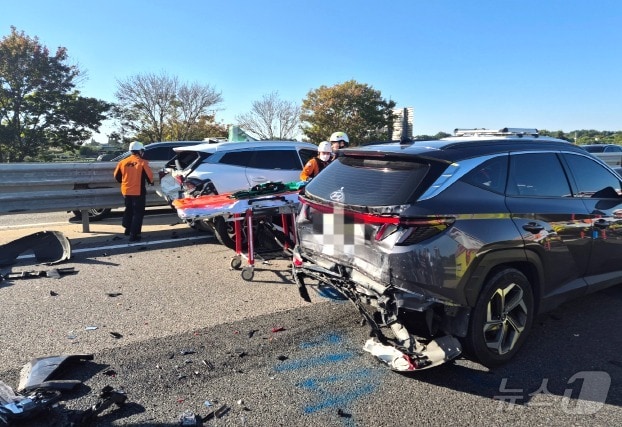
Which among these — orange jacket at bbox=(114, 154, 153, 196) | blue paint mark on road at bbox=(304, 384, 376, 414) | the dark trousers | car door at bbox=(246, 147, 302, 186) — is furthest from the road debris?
blue paint mark on road at bbox=(304, 384, 376, 414)

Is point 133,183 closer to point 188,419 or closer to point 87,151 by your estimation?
point 188,419

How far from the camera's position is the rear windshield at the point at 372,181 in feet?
11.2

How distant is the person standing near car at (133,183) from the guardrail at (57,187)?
56 centimetres

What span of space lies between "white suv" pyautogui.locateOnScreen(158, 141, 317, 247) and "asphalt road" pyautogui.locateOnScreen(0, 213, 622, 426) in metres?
2.56

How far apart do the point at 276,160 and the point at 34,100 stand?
24696 mm

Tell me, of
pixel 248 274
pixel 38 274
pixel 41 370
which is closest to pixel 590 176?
pixel 248 274

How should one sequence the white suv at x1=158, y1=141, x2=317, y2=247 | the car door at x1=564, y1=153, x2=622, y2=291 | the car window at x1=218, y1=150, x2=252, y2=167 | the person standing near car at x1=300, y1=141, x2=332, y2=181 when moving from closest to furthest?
1. the car door at x1=564, y1=153, x2=622, y2=291
2. the person standing near car at x1=300, y1=141, x2=332, y2=181
3. the white suv at x1=158, y1=141, x2=317, y2=247
4. the car window at x1=218, y1=150, x2=252, y2=167

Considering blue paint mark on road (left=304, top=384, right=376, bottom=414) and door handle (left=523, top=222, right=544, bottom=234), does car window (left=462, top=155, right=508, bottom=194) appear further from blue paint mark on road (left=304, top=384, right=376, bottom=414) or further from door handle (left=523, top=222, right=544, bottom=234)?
blue paint mark on road (left=304, top=384, right=376, bottom=414)

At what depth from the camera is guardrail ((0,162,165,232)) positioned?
7.87 meters

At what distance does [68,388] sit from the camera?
3.13 metres

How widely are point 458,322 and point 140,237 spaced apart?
640 cm

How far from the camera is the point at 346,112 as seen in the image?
3881cm

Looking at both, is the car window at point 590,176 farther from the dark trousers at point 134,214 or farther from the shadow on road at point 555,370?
the dark trousers at point 134,214

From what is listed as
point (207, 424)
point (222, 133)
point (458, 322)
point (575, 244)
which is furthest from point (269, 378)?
point (222, 133)
